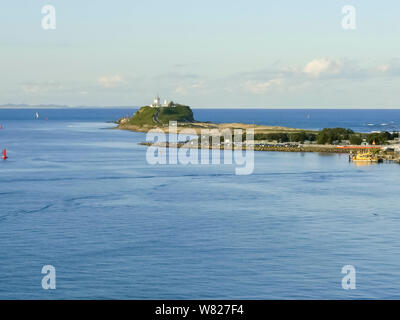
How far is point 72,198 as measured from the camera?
44.6 meters

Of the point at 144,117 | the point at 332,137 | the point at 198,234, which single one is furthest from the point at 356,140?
the point at 144,117

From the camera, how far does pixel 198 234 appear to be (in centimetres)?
3312

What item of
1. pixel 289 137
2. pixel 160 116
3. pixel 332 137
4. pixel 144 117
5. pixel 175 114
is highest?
pixel 175 114

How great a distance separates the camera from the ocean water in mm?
24734

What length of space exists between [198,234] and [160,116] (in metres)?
135

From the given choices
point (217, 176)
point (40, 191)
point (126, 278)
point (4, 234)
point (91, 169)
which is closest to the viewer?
point (126, 278)

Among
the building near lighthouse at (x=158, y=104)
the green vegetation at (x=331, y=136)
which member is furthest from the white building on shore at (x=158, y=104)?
the green vegetation at (x=331, y=136)

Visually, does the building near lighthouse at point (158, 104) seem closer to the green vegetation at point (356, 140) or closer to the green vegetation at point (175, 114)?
the green vegetation at point (175, 114)

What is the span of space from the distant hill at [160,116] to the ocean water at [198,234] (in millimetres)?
99799

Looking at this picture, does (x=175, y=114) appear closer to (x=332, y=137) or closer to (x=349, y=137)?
(x=349, y=137)

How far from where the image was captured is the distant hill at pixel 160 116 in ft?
525

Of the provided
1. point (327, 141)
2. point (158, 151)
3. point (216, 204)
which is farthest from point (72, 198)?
point (327, 141)

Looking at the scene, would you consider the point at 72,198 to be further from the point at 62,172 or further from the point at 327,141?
the point at 327,141

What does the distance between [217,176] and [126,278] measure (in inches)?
1320
